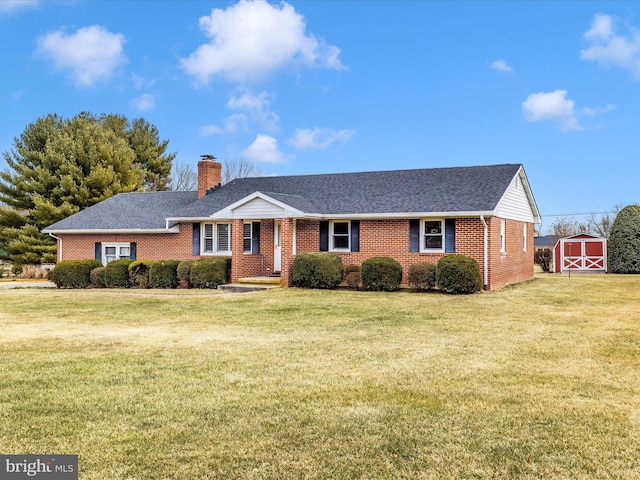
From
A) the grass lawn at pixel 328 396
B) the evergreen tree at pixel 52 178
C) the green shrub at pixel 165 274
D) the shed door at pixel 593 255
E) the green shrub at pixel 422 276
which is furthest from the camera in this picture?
the evergreen tree at pixel 52 178

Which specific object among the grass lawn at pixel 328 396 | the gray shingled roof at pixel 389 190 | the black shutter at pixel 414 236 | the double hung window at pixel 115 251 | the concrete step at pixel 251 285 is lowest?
the grass lawn at pixel 328 396

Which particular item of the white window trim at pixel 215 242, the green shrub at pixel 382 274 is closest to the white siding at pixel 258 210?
the white window trim at pixel 215 242

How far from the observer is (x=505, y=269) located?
2247cm

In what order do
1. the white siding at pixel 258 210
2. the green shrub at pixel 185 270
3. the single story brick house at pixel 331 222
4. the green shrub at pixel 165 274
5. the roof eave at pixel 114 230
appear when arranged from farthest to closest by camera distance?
the roof eave at pixel 114 230
the green shrub at pixel 165 274
the green shrub at pixel 185 270
the white siding at pixel 258 210
the single story brick house at pixel 331 222

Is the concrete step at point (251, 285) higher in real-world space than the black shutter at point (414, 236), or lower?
lower

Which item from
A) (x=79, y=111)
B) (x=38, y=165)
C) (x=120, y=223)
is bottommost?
(x=120, y=223)

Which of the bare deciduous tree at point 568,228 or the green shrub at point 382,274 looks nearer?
the green shrub at point 382,274

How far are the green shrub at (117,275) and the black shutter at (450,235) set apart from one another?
41.4 feet

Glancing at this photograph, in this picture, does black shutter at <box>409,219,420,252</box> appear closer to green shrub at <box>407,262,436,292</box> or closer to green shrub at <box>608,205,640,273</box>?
green shrub at <box>407,262,436,292</box>

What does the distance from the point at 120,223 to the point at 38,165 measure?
16.6m

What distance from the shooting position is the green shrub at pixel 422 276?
19.5m

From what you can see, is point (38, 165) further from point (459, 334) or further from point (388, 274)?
point (459, 334)

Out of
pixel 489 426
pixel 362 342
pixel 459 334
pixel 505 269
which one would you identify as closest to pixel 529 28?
pixel 505 269

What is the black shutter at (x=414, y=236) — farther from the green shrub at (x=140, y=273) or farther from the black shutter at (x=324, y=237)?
the green shrub at (x=140, y=273)
